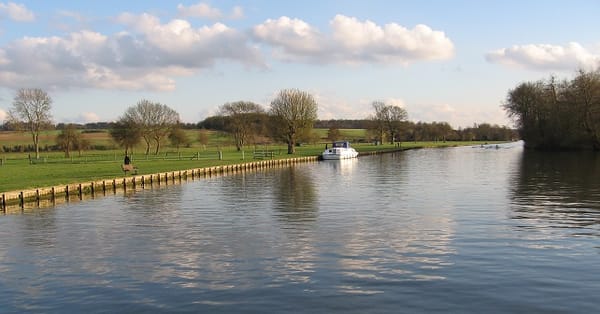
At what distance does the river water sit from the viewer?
13086 millimetres

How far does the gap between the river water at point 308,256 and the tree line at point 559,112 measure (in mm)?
64451

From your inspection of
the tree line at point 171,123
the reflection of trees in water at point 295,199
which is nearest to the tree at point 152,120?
the tree line at point 171,123

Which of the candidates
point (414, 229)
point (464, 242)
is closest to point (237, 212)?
point (414, 229)

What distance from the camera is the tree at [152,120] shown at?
105 m

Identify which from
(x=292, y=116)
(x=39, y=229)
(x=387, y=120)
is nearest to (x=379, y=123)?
(x=387, y=120)

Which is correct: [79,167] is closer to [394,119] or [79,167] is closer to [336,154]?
[336,154]

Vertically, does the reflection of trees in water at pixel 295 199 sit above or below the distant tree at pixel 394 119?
below


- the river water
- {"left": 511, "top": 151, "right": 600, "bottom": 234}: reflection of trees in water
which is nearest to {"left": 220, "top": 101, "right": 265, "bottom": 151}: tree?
{"left": 511, "top": 151, "right": 600, "bottom": 234}: reflection of trees in water

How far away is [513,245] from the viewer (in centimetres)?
1877

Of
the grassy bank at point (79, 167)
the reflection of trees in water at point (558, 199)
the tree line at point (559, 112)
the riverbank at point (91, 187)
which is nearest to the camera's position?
the reflection of trees in water at point (558, 199)

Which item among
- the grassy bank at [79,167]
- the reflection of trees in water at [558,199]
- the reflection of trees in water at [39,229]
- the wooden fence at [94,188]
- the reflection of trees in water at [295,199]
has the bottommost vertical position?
the reflection of trees in water at [558,199]

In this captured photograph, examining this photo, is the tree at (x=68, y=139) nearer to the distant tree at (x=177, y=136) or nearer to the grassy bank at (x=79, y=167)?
the grassy bank at (x=79, y=167)

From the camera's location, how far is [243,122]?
124 m

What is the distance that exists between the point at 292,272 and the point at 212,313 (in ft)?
12.2
